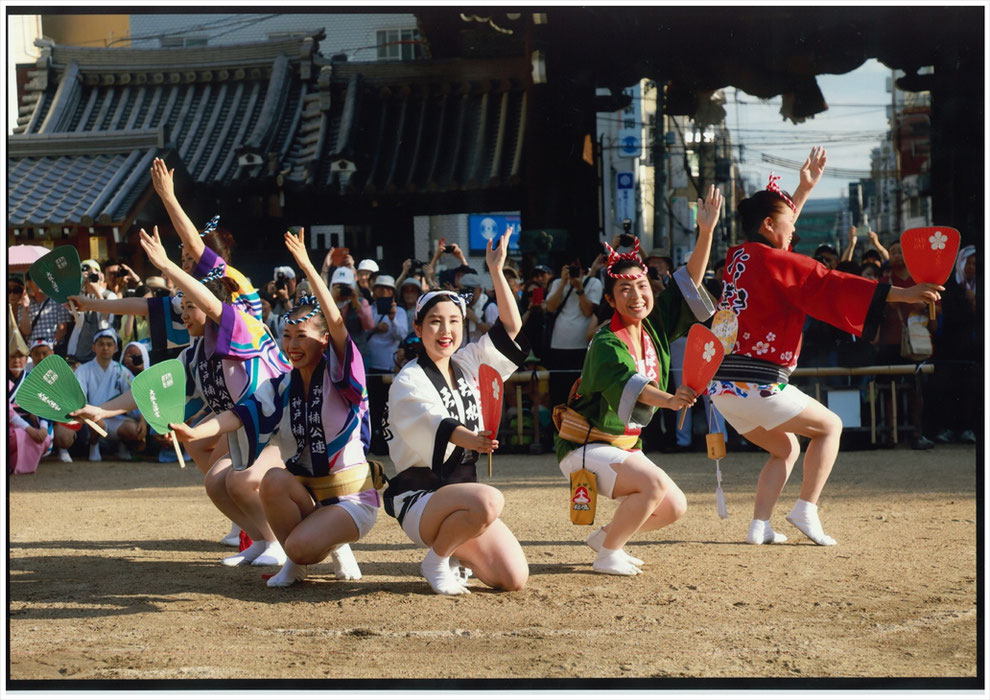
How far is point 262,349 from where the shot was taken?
435 cm

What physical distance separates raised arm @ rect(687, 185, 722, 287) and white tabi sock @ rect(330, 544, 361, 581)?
1.71m

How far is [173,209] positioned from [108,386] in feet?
12.5

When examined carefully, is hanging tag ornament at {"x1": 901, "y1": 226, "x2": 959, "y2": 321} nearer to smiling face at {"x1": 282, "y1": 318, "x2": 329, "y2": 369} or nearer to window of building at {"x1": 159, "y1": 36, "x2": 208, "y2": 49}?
smiling face at {"x1": 282, "y1": 318, "x2": 329, "y2": 369}

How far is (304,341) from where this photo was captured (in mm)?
3877

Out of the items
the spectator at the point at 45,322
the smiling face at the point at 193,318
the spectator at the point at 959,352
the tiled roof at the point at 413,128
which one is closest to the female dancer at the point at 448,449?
the smiling face at the point at 193,318

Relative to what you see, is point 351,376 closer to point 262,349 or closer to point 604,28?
point 262,349

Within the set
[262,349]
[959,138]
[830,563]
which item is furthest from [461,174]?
[830,563]

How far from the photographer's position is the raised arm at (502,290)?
3.75m

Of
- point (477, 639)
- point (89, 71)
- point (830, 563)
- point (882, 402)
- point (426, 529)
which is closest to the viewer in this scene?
point (477, 639)

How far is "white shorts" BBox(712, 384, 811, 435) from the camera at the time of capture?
4.36 meters

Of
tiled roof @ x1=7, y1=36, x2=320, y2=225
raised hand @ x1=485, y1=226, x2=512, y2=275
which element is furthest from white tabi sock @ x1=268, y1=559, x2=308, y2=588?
tiled roof @ x1=7, y1=36, x2=320, y2=225

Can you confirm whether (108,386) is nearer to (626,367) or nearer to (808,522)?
(626,367)

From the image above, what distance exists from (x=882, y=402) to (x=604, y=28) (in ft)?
11.1

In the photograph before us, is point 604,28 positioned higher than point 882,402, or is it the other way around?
point 604,28
